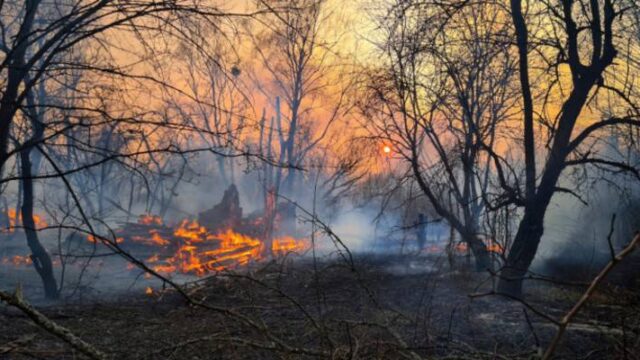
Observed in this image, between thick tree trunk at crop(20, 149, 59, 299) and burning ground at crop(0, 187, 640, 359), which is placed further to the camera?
thick tree trunk at crop(20, 149, 59, 299)

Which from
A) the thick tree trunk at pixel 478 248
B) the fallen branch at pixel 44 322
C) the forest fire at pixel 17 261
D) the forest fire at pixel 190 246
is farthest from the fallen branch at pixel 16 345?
the forest fire at pixel 17 261

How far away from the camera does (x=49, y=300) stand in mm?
9266

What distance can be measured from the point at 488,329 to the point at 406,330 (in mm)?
1137

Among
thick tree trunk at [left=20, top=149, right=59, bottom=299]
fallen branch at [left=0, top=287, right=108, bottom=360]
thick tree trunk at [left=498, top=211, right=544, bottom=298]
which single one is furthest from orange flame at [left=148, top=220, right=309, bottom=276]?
fallen branch at [left=0, top=287, right=108, bottom=360]

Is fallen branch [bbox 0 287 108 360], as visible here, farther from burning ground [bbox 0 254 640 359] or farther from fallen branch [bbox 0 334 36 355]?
burning ground [bbox 0 254 640 359]

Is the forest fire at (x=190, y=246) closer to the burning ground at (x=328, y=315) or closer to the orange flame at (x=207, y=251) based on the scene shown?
the orange flame at (x=207, y=251)

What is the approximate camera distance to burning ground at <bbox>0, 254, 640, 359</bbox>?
14.2 feet

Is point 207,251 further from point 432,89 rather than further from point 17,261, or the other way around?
point 432,89

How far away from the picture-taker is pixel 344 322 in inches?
163

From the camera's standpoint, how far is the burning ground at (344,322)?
14.2 feet

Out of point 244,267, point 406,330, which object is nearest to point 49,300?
point 244,267

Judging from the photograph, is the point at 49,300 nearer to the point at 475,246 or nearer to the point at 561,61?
the point at 475,246

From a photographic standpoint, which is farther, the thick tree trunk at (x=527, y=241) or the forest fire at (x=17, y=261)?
the forest fire at (x=17, y=261)

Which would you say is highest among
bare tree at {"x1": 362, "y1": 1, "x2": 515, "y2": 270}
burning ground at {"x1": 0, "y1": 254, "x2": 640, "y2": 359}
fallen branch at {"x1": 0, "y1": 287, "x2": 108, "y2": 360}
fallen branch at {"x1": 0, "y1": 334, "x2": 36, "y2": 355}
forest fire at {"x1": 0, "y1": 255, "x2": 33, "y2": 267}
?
bare tree at {"x1": 362, "y1": 1, "x2": 515, "y2": 270}
